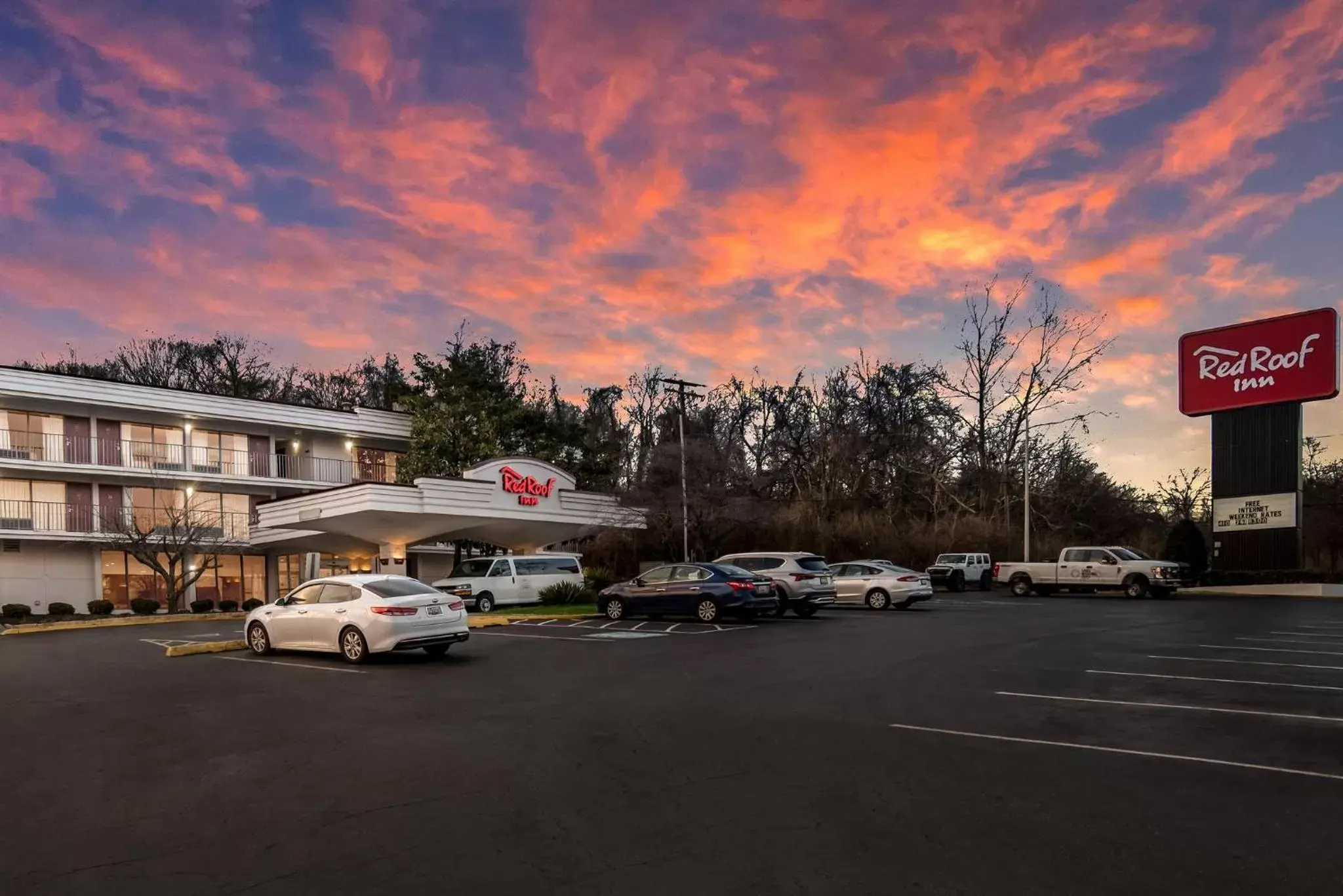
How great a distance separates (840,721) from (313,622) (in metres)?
10.4

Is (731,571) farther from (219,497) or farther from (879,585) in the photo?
(219,497)

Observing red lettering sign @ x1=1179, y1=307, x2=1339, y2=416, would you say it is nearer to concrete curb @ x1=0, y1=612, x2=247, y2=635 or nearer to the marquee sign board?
the marquee sign board

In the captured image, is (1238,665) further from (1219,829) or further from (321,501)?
(321,501)

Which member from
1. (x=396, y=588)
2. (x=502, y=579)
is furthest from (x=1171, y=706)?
(x=502, y=579)

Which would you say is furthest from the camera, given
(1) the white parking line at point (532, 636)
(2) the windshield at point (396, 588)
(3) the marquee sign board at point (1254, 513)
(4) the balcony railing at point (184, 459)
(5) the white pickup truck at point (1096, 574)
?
(4) the balcony railing at point (184, 459)

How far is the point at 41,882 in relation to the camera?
5.17 metres

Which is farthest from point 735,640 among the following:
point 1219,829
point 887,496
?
point 887,496

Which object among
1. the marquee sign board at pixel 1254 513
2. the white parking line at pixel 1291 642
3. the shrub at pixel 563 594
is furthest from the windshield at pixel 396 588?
the marquee sign board at pixel 1254 513

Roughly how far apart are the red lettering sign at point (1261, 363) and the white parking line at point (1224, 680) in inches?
1232

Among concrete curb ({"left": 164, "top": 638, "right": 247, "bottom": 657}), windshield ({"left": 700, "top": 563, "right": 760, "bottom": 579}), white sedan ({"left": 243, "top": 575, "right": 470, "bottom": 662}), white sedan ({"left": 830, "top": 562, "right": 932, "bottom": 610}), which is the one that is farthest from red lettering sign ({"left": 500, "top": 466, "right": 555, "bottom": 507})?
white sedan ({"left": 243, "top": 575, "right": 470, "bottom": 662})

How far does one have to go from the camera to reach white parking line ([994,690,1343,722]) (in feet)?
30.9

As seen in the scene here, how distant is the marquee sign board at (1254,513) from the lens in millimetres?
37938

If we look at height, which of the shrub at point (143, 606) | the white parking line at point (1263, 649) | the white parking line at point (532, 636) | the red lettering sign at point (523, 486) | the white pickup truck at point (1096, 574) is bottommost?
the shrub at point (143, 606)

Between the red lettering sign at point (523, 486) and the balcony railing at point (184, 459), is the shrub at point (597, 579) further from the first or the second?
the balcony railing at point (184, 459)
